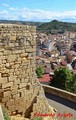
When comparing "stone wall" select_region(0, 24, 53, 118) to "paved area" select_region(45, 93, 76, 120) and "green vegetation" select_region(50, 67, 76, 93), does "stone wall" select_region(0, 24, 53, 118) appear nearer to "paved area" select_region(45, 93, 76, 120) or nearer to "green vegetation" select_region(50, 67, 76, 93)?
"paved area" select_region(45, 93, 76, 120)

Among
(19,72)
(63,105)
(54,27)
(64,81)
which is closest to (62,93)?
(63,105)

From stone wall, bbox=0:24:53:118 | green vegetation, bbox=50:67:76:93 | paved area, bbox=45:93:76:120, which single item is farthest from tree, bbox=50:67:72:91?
stone wall, bbox=0:24:53:118

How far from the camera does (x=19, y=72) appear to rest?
708 centimetres

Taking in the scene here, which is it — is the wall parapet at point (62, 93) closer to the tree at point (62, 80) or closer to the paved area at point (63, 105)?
the paved area at point (63, 105)

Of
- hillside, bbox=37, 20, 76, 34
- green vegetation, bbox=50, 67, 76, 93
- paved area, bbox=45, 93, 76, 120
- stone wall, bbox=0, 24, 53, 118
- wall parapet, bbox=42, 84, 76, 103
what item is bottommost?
hillside, bbox=37, 20, 76, 34

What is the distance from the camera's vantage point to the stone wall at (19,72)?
22.1 ft

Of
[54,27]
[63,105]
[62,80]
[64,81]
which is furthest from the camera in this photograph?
[54,27]

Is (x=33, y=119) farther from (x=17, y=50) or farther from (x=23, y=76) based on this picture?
(x=17, y=50)

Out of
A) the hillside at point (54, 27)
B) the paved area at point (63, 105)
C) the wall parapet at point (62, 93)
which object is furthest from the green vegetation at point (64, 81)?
the hillside at point (54, 27)

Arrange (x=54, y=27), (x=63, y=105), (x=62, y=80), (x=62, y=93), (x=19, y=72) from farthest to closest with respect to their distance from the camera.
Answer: (x=54, y=27) < (x=62, y=80) < (x=62, y=93) < (x=63, y=105) < (x=19, y=72)

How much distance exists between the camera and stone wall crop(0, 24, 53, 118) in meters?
6.74

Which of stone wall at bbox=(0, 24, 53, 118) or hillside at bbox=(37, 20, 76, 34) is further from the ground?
stone wall at bbox=(0, 24, 53, 118)

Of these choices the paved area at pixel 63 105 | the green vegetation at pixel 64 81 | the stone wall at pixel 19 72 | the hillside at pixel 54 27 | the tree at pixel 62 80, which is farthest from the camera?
the hillside at pixel 54 27

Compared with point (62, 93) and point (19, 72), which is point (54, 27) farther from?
point (19, 72)
